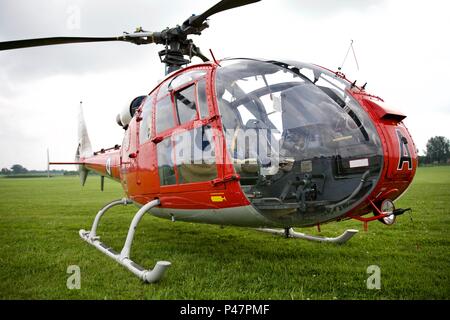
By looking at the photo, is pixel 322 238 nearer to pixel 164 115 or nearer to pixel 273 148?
pixel 273 148

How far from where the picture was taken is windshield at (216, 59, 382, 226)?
13.7 feet

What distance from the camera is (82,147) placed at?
441 inches

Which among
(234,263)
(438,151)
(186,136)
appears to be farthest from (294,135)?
(438,151)

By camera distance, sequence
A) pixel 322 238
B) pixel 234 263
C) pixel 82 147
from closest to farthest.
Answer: pixel 234 263, pixel 322 238, pixel 82 147

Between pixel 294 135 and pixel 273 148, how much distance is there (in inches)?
12.3

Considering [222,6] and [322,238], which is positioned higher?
[222,6]

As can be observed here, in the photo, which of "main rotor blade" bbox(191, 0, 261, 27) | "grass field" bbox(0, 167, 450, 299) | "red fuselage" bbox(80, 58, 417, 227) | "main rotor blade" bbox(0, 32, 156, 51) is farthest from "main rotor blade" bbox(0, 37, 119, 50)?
"grass field" bbox(0, 167, 450, 299)

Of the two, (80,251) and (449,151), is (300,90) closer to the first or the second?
(80,251)

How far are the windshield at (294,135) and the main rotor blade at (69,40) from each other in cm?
271

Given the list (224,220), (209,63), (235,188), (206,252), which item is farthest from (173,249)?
(209,63)

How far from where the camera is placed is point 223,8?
16.3 feet

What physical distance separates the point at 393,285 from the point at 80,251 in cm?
526

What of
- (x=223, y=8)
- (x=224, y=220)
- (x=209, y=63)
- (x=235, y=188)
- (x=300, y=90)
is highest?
(x=223, y=8)

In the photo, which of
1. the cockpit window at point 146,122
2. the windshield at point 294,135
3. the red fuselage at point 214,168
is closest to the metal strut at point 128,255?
the red fuselage at point 214,168
